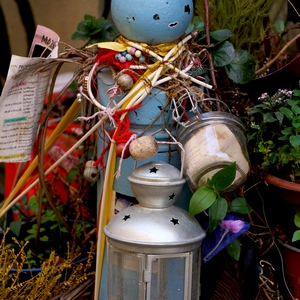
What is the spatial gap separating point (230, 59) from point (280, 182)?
440 millimetres

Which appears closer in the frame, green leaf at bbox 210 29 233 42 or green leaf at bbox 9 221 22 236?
green leaf at bbox 210 29 233 42

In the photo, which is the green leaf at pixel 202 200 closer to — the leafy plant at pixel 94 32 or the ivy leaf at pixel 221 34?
the ivy leaf at pixel 221 34

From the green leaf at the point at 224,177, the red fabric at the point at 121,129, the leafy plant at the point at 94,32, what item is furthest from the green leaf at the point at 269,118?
the leafy plant at the point at 94,32

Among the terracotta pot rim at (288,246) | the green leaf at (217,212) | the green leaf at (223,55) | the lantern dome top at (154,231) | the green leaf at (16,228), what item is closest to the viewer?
the lantern dome top at (154,231)

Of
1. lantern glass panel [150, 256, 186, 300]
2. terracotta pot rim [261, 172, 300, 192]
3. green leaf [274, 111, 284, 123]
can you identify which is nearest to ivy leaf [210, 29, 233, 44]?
green leaf [274, 111, 284, 123]

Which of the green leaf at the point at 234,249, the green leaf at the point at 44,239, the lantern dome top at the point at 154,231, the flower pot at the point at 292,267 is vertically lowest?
the green leaf at the point at 44,239

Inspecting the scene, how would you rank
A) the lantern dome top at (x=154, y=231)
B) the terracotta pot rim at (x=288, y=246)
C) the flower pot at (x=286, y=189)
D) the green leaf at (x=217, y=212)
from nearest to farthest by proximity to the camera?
the lantern dome top at (x=154, y=231) → the green leaf at (x=217, y=212) → the flower pot at (x=286, y=189) → the terracotta pot rim at (x=288, y=246)

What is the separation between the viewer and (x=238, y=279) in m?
1.63

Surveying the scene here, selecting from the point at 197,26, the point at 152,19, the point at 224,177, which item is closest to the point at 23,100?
the point at 152,19

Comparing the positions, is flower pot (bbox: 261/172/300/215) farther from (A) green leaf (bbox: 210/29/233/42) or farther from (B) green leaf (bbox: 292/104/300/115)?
(A) green leaf (bbox: 210/29/233/42)

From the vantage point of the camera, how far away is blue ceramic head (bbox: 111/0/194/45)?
147 centimetres

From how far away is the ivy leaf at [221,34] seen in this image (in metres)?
1.72

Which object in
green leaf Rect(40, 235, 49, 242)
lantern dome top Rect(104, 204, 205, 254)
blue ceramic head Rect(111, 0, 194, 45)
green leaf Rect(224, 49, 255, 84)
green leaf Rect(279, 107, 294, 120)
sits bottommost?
green leaf Rect(40, 235, 49, 242)

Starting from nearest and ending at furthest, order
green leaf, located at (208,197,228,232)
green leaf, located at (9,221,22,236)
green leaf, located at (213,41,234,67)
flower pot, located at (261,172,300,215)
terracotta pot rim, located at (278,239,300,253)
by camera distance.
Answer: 1. green leaf, located at (208,197,228,232)
2. flower pot, located at (261,172,300,215)
3. terracotta pot rim, located at (278,239,300,253)
4. green leaf, located at (213,41,234,67)
5. green leaf, located at (9,221,22,236)
